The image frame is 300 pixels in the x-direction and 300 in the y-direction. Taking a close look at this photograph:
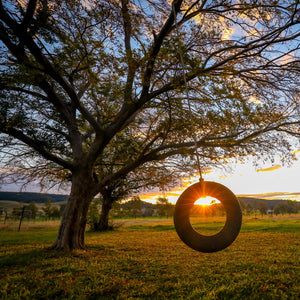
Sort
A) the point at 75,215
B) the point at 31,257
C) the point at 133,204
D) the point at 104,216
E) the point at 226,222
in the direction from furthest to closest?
the point at 133,204 < the point at 104,216 < the point at 75,215 < the point at 31,257 < the point at 226,222

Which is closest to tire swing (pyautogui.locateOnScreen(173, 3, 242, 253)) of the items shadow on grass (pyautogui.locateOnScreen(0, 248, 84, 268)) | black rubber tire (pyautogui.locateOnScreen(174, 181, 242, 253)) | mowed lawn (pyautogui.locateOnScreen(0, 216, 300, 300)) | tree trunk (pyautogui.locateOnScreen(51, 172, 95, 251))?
black rubber tire (pyautogui.locateOnScreen(174, 181, 242, 253))

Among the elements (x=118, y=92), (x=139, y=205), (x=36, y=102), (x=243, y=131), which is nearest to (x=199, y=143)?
(x=243, y=131)

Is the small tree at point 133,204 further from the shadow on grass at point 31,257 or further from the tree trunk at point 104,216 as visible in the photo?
the shadow on grass at point 31,257

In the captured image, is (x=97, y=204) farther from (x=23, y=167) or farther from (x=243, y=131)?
(x=243, y=131)

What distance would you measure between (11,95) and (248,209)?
119m

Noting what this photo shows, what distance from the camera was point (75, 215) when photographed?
9.26 m

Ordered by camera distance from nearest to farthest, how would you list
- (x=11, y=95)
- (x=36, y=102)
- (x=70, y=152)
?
(x=11, y=95) → (x=36, y=102) → (x=70, y=152)

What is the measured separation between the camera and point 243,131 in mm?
9438

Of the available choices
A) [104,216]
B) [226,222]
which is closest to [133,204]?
[104,216]

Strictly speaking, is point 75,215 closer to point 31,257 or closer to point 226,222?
point 31,257

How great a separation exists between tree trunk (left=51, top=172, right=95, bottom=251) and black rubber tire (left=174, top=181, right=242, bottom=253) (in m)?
6.71

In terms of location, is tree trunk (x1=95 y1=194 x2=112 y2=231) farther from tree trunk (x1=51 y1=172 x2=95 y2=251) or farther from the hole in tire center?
tree trunk (x1=51 y1=172 x2=95 y2=251)

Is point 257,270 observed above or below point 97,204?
below

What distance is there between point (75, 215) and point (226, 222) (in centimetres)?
734
